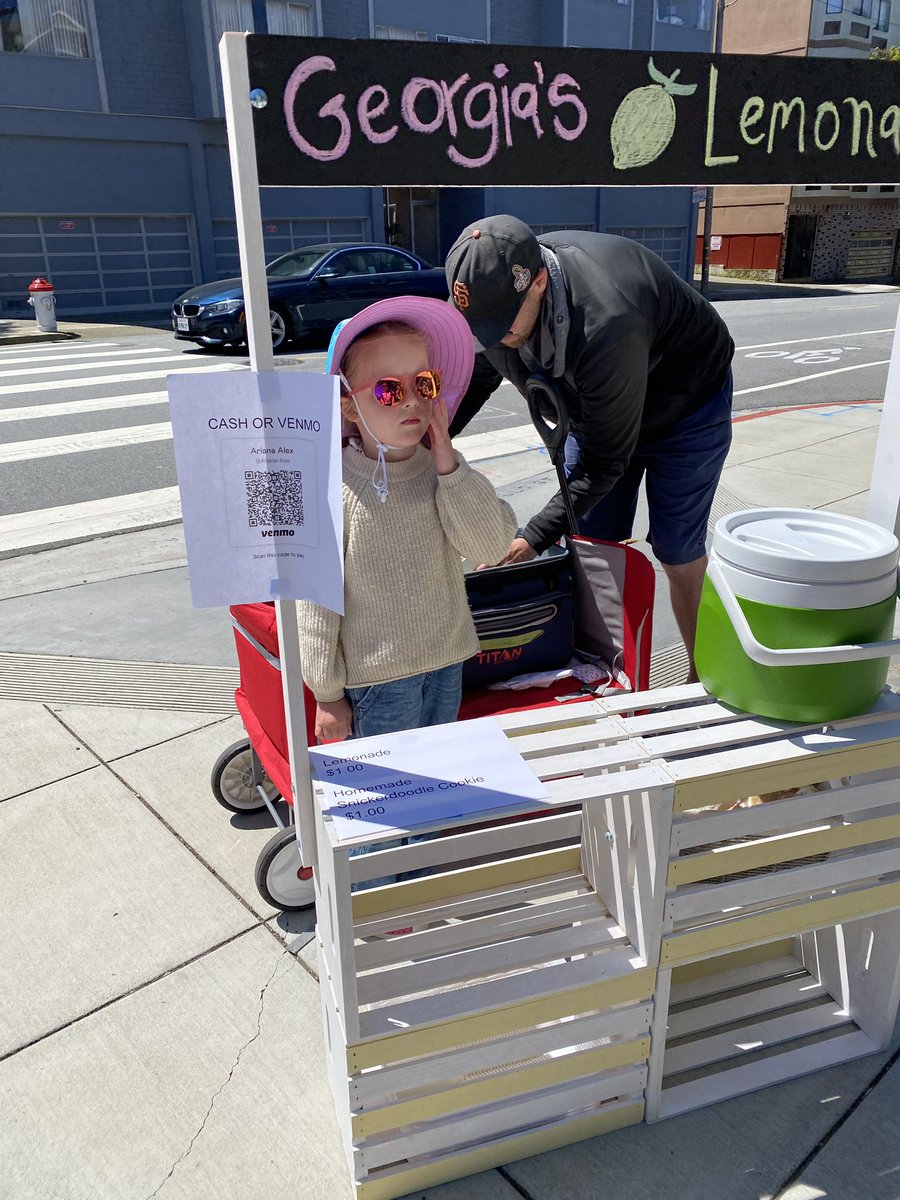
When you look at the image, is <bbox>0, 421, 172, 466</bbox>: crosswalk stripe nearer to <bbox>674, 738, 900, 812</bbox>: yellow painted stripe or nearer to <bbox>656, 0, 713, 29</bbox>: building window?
<bbox>674, 738, 900, 812</bbox>: yellow painted stripe

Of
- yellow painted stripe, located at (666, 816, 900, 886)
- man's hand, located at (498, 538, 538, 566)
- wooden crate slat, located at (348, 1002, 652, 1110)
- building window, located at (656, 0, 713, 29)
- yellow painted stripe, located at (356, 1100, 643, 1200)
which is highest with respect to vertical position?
building window, located at (656, 0, 713, 29)

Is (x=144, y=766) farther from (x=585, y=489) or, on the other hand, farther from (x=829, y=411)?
(x=829, y=411)

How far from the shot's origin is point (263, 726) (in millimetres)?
2693

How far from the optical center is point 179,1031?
89.4 inches

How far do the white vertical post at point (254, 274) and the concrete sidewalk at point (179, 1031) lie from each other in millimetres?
652

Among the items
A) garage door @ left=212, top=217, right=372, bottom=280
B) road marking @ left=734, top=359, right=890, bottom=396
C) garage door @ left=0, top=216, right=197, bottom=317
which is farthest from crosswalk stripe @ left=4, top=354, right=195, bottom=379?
garage door @ left=212, top=217, right=372, bottom=280

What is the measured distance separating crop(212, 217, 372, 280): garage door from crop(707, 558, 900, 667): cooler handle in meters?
22.4

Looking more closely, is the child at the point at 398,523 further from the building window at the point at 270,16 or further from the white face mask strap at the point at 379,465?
the building window at the point at 270,16

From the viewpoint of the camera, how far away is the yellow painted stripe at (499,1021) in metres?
1.74

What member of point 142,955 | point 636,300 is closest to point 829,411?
point 636,300

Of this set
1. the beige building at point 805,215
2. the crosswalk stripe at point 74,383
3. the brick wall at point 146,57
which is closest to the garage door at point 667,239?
the beige building at point 805,215

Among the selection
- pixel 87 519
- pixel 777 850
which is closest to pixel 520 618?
pixel 777 850

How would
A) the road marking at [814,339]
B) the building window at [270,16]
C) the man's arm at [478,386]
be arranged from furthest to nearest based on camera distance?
1. the building window at [270,16]
2. the road marking at [814,339]
3. the man's arm at [478,386]

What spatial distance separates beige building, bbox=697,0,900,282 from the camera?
35719 mm
